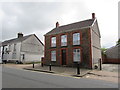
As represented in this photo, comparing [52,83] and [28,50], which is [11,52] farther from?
[52,83]

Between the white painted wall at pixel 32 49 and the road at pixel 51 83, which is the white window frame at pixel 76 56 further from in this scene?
the white painted wall at pixel 32 49

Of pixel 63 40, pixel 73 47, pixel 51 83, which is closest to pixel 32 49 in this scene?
pixel 63 40

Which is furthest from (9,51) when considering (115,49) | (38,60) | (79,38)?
(115,49)

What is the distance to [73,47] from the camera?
15.4 metres

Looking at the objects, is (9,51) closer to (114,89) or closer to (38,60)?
(38,60)

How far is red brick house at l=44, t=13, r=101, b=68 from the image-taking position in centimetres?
1417

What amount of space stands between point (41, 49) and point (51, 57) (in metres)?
14.7

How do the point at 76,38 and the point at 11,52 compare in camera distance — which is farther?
the point at 11,52

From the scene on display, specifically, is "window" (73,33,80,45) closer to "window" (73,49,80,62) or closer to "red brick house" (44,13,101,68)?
"red brick house" (44,13,101,68)

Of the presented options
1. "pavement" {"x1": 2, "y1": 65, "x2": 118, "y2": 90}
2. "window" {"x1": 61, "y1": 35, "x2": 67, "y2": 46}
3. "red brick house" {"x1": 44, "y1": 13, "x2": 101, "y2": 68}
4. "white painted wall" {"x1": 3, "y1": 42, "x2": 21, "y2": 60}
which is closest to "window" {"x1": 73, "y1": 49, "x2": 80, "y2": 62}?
"red brick house" {"x1": 44, "y1": 13, "x2": 101, "y2": 68}

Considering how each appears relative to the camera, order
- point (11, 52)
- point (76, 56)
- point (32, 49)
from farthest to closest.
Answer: point (32, 49) < point (11, 52) < point (76, 56)

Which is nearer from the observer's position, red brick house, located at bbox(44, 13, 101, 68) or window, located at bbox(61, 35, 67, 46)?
red brick house, located at bbox(44, 13, 101, 68)

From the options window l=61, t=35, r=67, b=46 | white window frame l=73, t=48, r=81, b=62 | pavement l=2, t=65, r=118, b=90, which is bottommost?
pavement l=2, t=65, r=118, b=90

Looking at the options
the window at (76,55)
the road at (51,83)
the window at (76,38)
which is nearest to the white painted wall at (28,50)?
the window at (76,55)
